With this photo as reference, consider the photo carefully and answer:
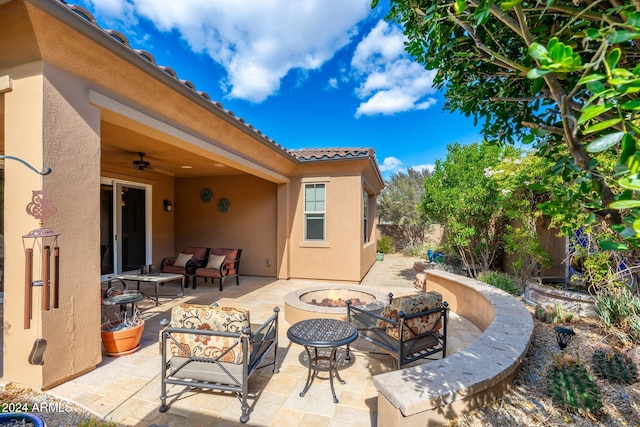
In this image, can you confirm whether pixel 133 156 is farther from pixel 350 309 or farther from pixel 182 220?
pixel 350 309

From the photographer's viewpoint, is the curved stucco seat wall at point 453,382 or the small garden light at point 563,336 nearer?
the curved stucco seat wall at point 453,382

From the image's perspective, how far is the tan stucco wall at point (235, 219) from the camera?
995 cm

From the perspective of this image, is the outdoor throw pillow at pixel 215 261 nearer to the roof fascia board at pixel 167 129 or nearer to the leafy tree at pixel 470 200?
the roof fascia board at pixel 167 129

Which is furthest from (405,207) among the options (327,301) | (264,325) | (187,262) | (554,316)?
(264,325)

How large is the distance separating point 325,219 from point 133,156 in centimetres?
557

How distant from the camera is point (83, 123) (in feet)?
11.1

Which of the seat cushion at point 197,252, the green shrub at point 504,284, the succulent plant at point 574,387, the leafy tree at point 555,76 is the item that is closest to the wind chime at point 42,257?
the leafy tree at point 555,76

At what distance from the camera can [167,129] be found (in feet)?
15.2

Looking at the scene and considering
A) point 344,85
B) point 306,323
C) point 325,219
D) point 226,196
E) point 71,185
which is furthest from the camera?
point 344,85

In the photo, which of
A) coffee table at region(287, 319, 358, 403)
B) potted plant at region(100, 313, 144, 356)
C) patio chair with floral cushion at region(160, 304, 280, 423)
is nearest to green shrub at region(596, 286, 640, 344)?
coffee table at region(287, 319, 358, 403)

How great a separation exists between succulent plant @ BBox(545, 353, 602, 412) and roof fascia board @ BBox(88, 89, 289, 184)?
5.56 meters

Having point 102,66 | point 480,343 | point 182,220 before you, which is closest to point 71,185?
point 102,66

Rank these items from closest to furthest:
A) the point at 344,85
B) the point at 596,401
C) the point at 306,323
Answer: the point at 596,401
the point at 306,323
the point at 344,85

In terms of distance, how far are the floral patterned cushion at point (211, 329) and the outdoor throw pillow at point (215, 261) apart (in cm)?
544
